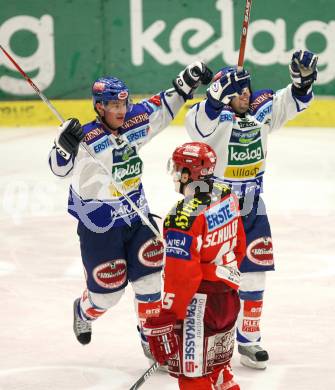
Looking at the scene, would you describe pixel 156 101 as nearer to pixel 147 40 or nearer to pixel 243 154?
pixel 243 154

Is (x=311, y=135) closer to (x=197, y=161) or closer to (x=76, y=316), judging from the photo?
(x=76, y=316)

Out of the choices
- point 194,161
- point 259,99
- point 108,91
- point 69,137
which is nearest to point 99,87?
point 108,91

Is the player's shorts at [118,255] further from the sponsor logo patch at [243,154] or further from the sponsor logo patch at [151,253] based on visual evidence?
the sponsor logo patch at [243,154]

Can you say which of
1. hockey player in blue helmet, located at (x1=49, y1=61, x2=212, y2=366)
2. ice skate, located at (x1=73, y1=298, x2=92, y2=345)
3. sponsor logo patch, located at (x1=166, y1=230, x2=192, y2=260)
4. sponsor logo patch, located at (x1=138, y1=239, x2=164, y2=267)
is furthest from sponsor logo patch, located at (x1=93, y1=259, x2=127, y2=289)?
sponsor logo patch, located at (x1=166, y1=230, x2=192, y2=260)

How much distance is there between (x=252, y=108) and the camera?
5.77 m

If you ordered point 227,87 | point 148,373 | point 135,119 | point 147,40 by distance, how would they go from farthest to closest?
point 147,40, point 135,119, point 227,87, point 148,373

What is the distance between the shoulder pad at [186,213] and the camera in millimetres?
4023

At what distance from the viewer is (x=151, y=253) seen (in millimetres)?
5438

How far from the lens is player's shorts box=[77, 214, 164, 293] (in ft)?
17.7

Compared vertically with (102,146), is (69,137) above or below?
above

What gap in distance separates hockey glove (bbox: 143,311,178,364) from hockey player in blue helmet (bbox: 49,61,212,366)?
4.32 feet

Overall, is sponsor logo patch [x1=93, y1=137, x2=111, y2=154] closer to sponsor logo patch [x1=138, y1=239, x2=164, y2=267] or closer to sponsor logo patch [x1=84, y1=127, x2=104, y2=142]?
Result: sponsor logo patch [x1=84, y1=127, x2=104, y2=142]

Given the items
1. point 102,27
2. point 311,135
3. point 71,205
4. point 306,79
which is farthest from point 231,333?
point 102,27

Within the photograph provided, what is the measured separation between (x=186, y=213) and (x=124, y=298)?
2887 millimetres
